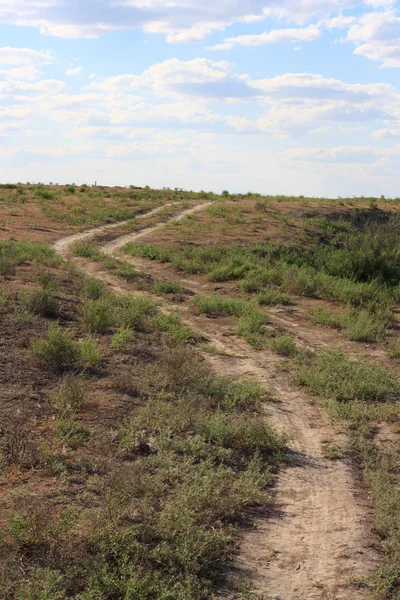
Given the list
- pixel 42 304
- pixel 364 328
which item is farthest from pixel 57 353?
pixel 364 328

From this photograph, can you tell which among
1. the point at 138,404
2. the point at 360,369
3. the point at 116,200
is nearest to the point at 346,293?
the point at 360,369

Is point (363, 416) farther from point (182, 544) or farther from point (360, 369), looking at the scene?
point (182, 544)

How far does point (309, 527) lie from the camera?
551cm

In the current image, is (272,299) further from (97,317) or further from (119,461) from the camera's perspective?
(119,461)

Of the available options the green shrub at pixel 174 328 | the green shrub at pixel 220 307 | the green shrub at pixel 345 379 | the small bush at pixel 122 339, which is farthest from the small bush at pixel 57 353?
the green shrub at pixel 220 307

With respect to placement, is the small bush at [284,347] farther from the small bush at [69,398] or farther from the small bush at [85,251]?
the small bush at [85,251]

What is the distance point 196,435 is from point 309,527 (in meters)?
1.83

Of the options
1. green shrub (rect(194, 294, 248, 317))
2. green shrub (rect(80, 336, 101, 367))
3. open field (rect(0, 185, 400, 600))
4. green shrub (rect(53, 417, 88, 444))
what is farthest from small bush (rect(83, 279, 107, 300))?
green shrub (rect(53, 417, 88, 444))

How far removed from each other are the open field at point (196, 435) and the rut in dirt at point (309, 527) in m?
0.02

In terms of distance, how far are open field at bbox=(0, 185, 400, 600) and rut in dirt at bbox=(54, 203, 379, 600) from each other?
0.02m

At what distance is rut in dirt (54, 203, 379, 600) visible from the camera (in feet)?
15.4

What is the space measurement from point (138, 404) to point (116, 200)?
28204mm

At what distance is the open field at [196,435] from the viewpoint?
4.73 m

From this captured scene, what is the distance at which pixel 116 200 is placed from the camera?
115 feet
